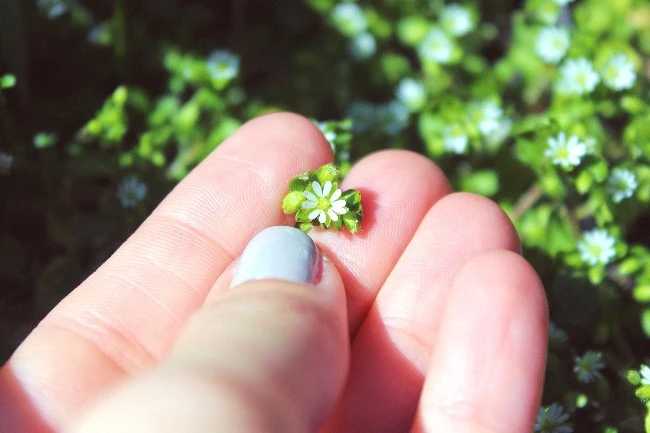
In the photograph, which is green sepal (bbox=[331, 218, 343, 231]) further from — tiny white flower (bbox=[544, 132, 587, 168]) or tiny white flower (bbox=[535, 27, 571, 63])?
tiny white flower (bbox=[535, 27, 571, 63])

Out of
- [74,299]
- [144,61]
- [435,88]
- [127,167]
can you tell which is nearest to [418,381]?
[74,299]

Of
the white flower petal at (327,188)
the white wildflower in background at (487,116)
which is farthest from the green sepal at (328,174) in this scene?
the white wildflower in background at (487,116)

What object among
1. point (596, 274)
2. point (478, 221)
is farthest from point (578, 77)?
point (478, 221)

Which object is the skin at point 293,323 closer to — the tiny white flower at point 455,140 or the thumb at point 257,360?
the thumb at point 257,360

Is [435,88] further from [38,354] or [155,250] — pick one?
[38,354]

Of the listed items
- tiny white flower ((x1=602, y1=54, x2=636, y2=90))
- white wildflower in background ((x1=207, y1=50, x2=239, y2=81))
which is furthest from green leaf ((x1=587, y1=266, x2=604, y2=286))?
white wildflower in background ((x1=207, y1=50, x2=239, y2=81))

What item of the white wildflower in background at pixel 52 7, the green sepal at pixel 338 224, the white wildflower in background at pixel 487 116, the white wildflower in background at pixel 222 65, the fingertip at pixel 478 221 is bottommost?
the white wildflower in background at pixel 222 65
